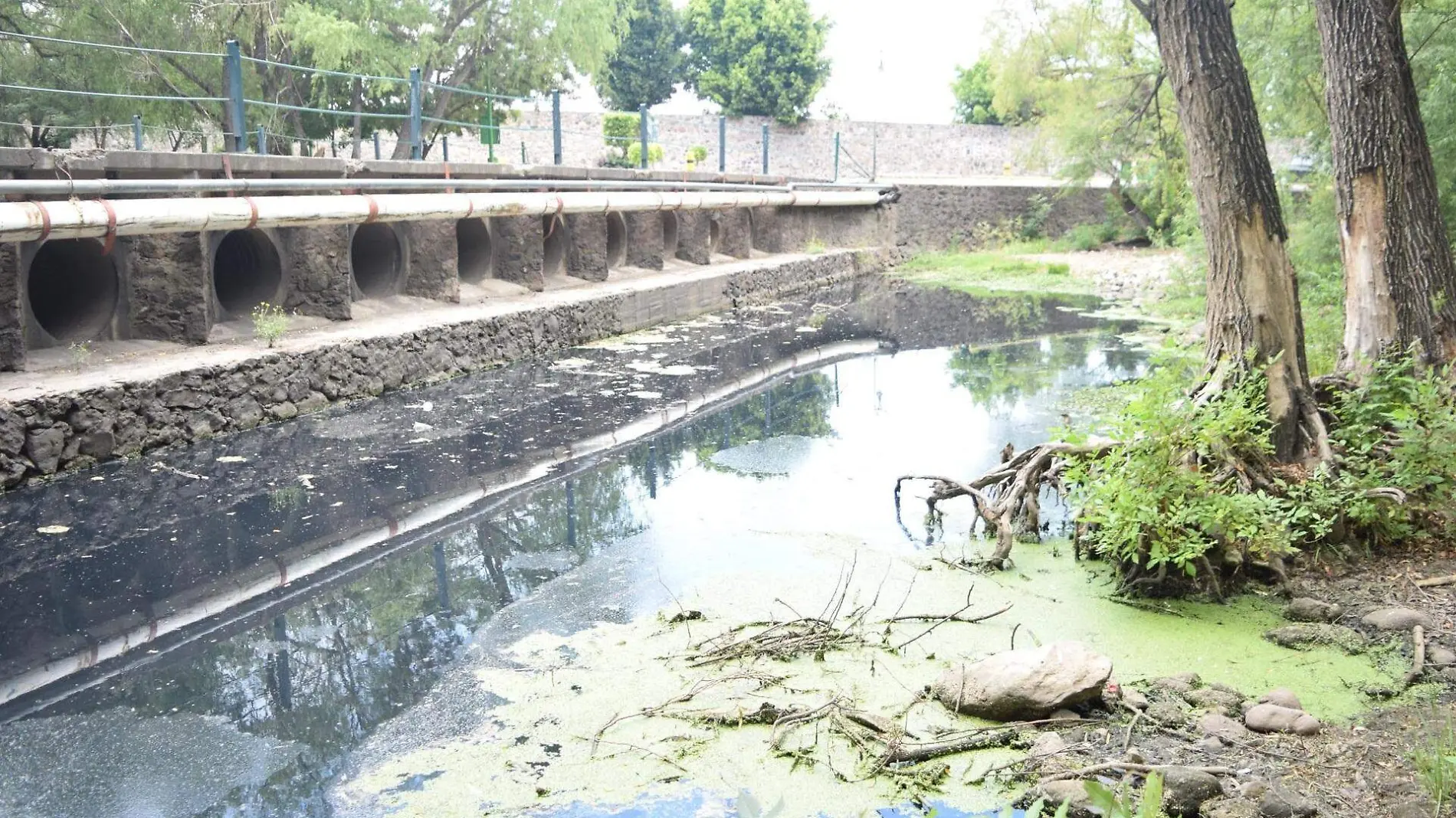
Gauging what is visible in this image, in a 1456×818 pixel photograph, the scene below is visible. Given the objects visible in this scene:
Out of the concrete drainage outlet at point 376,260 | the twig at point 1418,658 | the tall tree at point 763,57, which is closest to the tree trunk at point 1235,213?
the twig at point 1418,658

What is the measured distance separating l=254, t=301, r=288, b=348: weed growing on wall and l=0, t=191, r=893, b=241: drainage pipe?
0.76 m

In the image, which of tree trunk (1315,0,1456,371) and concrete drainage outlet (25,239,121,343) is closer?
tree trunk (1315,0,1456,371)

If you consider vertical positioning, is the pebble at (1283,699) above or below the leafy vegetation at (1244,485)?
below

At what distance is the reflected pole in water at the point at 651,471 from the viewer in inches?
322

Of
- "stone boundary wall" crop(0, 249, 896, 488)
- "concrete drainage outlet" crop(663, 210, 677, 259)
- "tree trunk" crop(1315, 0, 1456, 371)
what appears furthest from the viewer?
"concrete drainage outlet" crop(663, 210, 677, 259)

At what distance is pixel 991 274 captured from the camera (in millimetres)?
24500

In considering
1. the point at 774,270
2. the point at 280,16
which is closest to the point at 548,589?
the point at 774,270

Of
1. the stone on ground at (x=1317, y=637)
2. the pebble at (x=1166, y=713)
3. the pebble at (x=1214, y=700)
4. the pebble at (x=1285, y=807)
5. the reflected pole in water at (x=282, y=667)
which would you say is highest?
the pebble at (x=1285, y=807)

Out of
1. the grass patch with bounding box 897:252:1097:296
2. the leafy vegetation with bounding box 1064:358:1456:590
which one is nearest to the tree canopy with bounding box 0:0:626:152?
the grass patch with bounding box 897:252:1097:296

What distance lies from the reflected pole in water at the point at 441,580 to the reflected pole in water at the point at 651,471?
1.57 metres

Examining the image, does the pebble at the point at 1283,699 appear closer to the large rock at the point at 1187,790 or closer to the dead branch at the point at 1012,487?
the large rock at the point at 1187,790

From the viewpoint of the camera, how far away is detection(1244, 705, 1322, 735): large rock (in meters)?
4.21

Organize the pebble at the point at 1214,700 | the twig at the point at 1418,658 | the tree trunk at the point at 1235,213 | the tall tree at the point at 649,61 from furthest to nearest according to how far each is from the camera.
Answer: the tall tree at the point at 649,61 → the tree trunk at the point at 1235,213 → the twig at the point at 1418,658 → the pebble at the point at 1214,700

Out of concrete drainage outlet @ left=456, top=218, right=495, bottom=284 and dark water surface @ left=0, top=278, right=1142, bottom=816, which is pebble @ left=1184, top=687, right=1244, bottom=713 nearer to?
dark water surface @ left=0, top=278, right=1142, bottom=816
